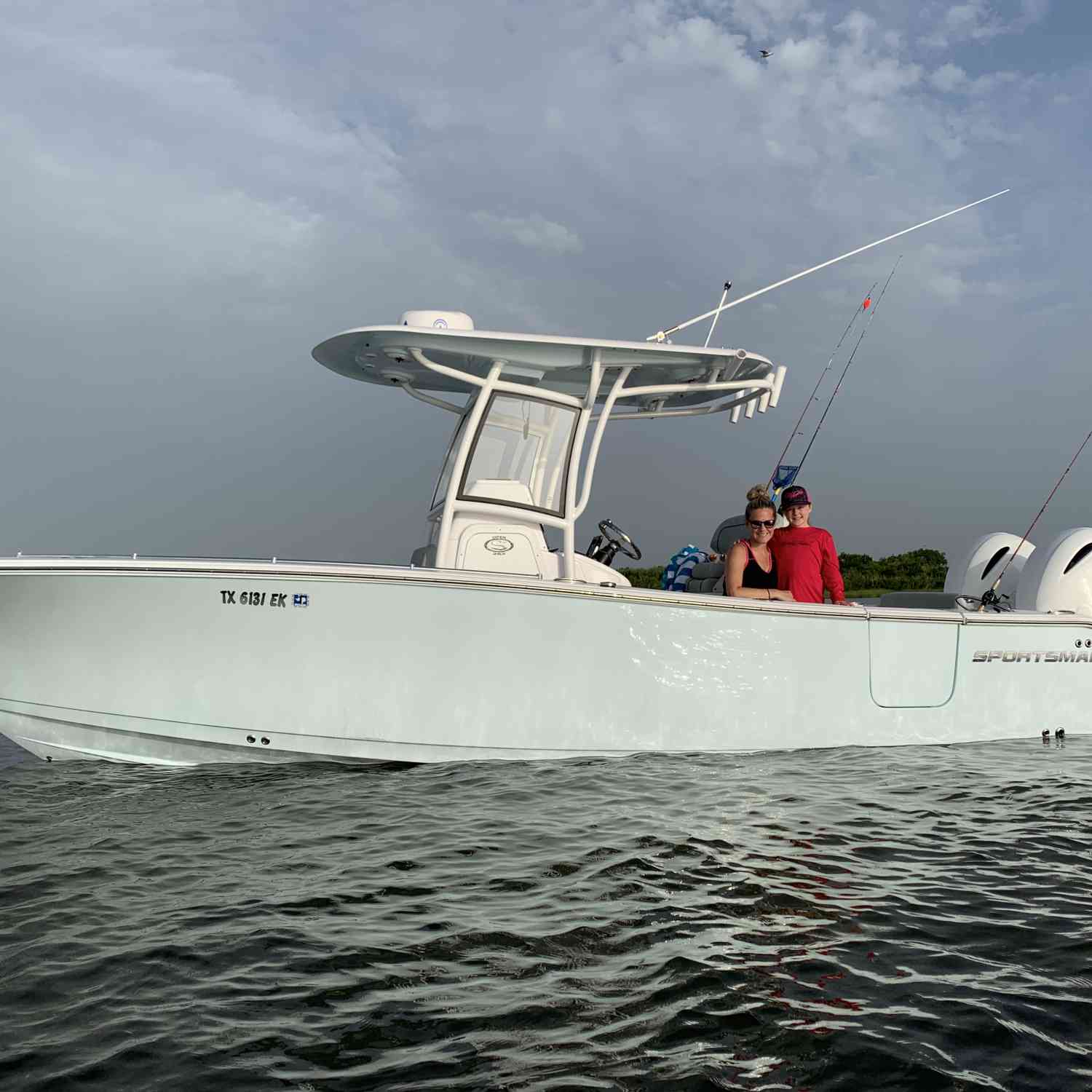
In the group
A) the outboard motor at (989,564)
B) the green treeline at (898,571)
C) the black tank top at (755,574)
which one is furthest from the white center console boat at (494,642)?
the green treeline at (898,571)

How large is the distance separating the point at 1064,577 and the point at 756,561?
10.3 feet

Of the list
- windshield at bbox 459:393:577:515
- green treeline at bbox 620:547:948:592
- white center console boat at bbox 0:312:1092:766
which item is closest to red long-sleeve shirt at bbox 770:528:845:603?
white center console boat at bbox 0:312:1092:766

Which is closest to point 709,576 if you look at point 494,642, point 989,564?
point 494,642

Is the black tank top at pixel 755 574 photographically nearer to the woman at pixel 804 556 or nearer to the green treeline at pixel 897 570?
the woman at pixel 804 556

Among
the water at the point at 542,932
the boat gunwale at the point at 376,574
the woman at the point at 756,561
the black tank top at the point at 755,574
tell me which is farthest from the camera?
the black tank top at the point at 755,574

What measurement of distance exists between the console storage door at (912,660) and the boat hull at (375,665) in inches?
23.3

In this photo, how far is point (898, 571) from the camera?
17.7 metres

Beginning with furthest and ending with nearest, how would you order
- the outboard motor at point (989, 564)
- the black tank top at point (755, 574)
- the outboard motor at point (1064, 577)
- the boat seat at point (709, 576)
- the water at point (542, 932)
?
1. the outboard motor at point (989, 564)
2. the outboard motor at point (1064, 577)
3. the boat seat at point (709, 576)
4. the black tank top at point (755, 574)
5. the water at point (542, 932)

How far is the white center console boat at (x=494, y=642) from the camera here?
23.6ft

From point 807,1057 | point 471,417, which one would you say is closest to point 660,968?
point 807,1057

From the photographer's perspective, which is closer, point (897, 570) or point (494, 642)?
point (494, 642)

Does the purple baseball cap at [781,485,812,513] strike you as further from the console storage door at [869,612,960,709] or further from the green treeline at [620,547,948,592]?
the green treeline at [620,547,948,592]

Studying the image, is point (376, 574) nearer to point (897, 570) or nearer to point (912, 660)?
point (912, 660)

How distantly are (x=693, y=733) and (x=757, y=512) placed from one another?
1.77 m
